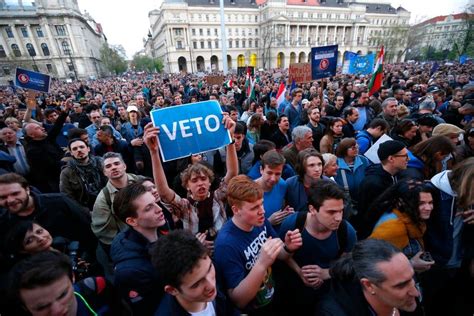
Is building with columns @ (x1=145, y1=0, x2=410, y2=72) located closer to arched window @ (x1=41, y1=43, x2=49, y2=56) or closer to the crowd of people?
arched window @ (x1=41, y1=43, x2=49, y2=56)

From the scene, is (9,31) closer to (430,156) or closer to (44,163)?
(44,163)

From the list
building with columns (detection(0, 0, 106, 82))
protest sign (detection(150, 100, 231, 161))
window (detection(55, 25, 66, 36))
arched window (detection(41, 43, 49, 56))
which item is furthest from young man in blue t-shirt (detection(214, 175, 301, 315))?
arched window (detection(41, 43, 49, 56))

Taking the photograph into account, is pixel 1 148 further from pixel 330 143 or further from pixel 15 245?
pixel 330 143

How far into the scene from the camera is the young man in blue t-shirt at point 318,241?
1.95 m

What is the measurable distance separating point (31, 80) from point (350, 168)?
851 centimetres

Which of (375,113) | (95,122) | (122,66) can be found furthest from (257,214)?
(122,66)

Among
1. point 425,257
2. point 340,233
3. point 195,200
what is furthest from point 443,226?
point 195,200

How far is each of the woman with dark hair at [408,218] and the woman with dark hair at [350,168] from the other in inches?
46.2

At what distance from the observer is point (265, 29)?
6850cm

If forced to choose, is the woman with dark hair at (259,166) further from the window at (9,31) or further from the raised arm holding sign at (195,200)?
the window at (9,31)

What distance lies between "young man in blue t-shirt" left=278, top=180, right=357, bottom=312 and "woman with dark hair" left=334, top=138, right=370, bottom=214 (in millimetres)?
1356

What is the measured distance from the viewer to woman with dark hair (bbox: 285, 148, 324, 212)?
9.09 ft

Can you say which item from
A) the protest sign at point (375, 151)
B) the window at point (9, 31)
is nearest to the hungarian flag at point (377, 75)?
the protest sign at point (375, 151)

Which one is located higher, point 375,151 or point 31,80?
point 31,80
